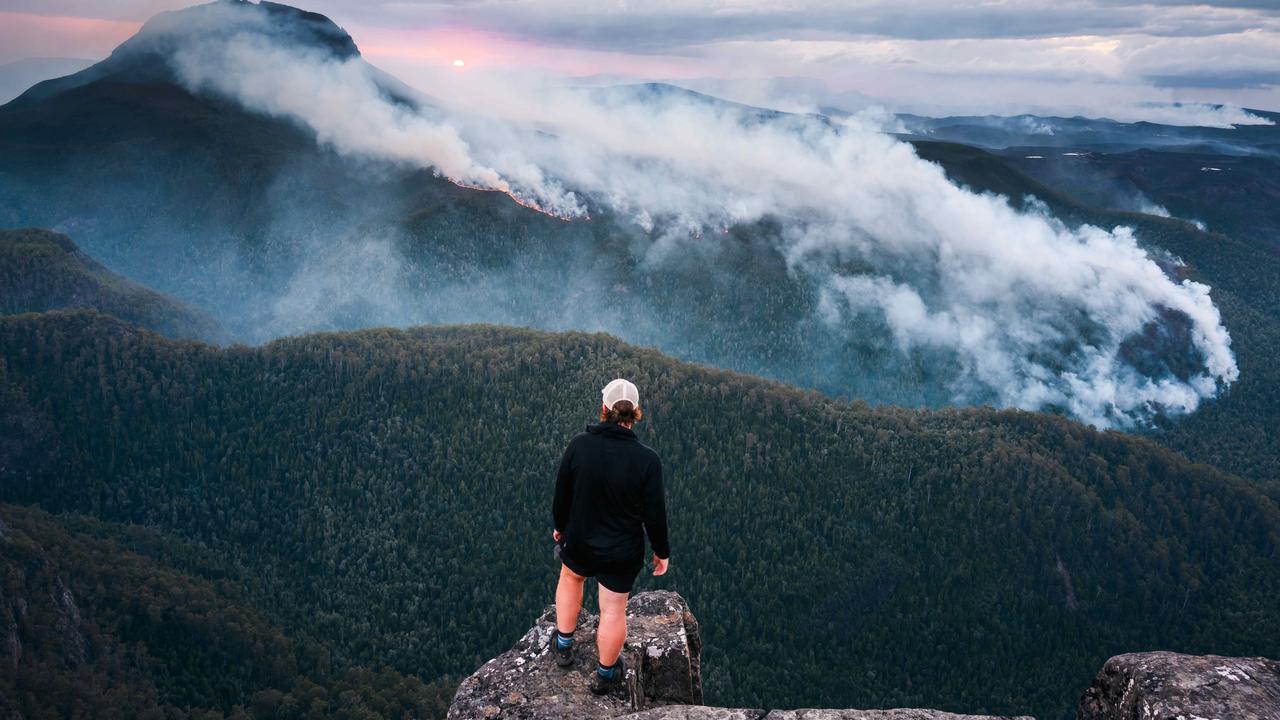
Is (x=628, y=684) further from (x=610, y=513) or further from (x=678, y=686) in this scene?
(x=610, y=513)

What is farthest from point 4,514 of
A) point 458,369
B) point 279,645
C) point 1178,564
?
point 1178,564

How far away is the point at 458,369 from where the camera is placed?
158 metres

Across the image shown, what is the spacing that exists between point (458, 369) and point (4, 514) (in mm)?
77200

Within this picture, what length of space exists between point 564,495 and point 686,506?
412 ft

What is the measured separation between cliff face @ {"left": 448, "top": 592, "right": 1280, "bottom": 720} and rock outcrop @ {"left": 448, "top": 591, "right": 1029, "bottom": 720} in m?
0.02

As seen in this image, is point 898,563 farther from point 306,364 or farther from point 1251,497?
point 306,364

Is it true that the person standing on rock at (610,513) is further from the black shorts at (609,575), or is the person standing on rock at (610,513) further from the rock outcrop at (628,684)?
the rock outcrop at (628,684)

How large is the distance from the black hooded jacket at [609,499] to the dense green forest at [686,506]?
96638 millimetres

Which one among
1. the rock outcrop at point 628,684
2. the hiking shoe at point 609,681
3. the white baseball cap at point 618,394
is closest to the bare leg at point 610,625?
the hiking shoe at point 609,681

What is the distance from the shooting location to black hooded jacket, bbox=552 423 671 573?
51.0ft

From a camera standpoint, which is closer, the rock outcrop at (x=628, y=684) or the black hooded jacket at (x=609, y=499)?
the rock outcrop at (x=628, y=684)

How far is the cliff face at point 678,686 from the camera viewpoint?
13320 millimetres

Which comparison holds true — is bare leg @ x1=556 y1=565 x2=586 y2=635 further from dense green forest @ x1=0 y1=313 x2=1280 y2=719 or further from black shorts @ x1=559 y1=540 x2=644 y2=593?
dense green forest @ x1=0 y1=313 x2=1280 y2=719

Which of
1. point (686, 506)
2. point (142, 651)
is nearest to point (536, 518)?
point (686, 506)
